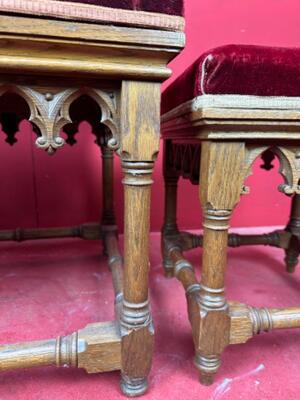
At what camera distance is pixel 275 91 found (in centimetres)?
53

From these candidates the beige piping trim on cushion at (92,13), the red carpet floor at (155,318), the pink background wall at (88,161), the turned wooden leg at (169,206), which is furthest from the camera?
the pink background wall at (88,161)

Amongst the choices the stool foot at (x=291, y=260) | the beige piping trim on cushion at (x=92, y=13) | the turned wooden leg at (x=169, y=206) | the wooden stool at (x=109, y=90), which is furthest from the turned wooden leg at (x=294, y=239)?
the beige piping trim on cushion at (x=92, y=13)

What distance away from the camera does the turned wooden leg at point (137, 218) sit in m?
0.52

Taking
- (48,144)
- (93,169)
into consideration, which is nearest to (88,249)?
(93,169)

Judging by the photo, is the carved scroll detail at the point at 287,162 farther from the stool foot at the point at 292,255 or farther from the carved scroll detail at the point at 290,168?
the stool foot at the point at 292,255

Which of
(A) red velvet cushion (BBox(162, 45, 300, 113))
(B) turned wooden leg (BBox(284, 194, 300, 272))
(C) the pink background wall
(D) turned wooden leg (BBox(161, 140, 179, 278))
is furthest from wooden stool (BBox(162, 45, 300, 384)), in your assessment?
(C) the pink background wall


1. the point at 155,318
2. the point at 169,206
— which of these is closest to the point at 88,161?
the point at 169,206

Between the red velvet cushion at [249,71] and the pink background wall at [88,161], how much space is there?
99 centimetres

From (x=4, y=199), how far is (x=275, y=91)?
130 cm

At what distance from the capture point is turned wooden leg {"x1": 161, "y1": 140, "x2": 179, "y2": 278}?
1.09 m

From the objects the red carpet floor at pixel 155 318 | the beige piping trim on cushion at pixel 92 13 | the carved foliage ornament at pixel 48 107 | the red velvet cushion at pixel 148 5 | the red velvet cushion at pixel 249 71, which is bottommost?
the red carpet floor at pixel 155 318

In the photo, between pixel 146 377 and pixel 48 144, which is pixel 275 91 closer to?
pixel 48 144

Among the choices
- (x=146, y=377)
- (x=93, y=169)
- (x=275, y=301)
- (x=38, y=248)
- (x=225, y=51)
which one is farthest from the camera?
(x=93, y=169)

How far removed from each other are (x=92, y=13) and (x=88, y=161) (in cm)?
109
